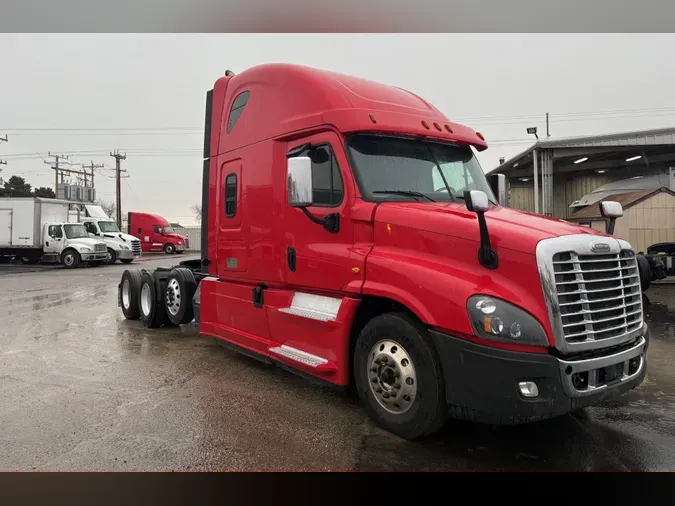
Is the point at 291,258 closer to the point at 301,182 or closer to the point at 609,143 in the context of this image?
the point at 301,182

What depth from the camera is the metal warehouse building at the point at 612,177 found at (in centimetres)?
1630

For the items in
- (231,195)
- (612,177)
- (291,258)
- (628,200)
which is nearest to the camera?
(291,258)

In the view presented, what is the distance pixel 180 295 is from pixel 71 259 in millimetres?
20239

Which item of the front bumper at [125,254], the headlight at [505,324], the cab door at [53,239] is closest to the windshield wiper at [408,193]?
the headlight at [505,324]

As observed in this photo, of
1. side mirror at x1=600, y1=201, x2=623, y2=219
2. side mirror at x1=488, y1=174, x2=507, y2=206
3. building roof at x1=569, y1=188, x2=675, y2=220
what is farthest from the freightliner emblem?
building roof at x1=569, y1=188, x2=675, y2=220

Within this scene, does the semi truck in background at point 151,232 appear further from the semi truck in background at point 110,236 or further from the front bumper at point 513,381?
the front bumper at point 513,381

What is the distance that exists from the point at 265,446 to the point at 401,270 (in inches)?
67.8

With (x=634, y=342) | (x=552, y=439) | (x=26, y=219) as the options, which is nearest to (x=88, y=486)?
(x=552, y=439)

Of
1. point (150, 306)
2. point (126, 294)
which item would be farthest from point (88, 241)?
point (150, 306)

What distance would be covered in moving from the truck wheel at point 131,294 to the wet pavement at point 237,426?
2179 millimetres

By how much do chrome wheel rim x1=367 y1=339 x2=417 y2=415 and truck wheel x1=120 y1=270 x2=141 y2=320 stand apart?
6.20 meters

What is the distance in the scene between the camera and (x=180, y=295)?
7.77 meters

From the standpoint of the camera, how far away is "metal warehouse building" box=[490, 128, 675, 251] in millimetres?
16297

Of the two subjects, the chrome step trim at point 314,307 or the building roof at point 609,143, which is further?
Answer: the building roof at point 609,143
